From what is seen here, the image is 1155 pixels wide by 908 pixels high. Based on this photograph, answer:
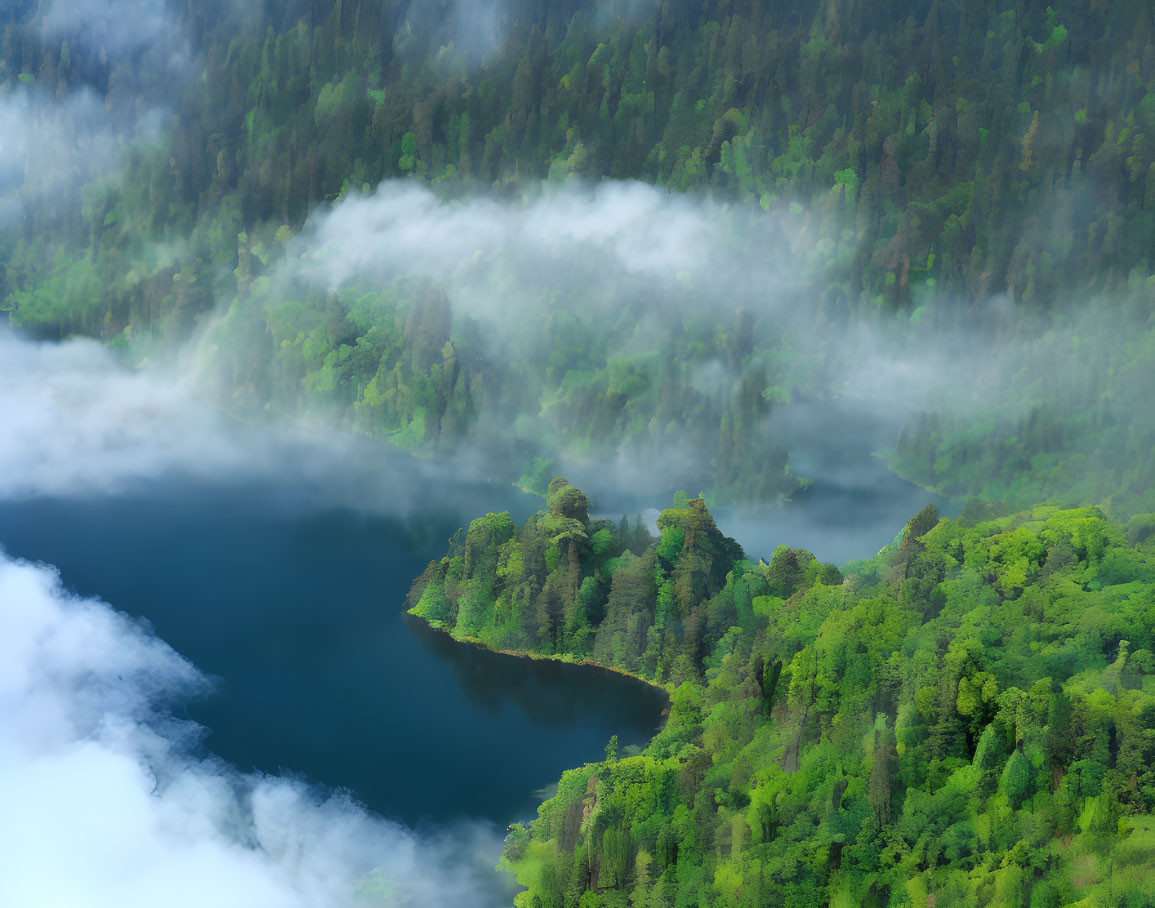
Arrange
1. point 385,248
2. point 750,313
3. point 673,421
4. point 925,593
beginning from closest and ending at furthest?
1. point 925,593
2. point 673,421
3. point 750,313
4. point 385,248

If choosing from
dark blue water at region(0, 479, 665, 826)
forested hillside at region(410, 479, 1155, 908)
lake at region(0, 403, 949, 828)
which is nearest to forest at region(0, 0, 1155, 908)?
forested hillside at region(410, 479, 1155, 908)

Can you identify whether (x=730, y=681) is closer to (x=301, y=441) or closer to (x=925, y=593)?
(x=925, y=593)

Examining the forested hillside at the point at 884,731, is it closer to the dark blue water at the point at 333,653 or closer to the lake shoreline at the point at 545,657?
the lake shoreline at the point at 545,657

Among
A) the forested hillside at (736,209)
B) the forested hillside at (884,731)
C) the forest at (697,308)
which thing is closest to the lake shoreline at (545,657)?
the forest at (697,308)

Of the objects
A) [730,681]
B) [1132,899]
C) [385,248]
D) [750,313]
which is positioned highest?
[385,248]

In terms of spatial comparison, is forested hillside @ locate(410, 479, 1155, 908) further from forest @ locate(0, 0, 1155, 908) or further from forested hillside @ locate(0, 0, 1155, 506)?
forested hillside @ locate(0, 0, 1155, 506)

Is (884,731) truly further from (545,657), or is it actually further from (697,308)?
(697,308)

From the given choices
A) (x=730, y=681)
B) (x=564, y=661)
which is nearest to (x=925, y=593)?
(x=730, y=681)
